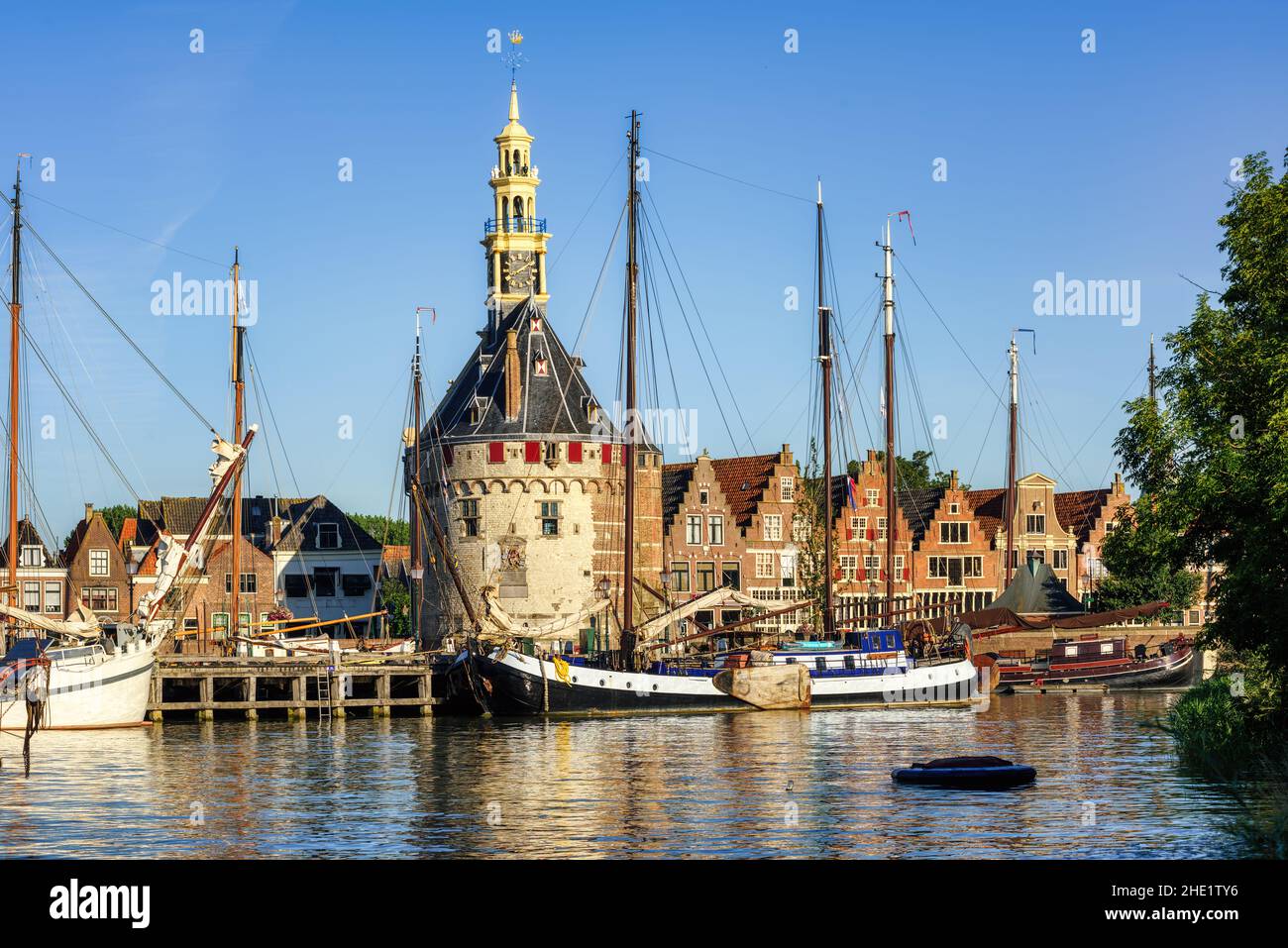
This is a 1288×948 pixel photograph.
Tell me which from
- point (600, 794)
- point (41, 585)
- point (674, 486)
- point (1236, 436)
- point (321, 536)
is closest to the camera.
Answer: point (1236, 436)

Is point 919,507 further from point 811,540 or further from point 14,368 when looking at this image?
point 14,368

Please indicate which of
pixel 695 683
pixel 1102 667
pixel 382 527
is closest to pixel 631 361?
pixel 695 683

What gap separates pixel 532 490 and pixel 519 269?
591 inches

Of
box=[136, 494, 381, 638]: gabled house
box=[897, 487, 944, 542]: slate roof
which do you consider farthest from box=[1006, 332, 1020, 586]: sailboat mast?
box=[136, 494, 381, 638]: gabled house

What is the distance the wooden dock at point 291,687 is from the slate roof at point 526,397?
1740cm

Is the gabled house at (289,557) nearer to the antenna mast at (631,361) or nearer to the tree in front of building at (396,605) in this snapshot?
the tree in front of building at (396,605)

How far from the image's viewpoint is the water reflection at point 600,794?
30.0 m

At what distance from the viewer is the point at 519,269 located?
91125mm

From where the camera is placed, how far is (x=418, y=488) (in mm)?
72562

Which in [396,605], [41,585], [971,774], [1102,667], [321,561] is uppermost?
[321,561]

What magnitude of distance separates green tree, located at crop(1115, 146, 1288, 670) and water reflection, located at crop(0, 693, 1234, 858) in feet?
14.6
